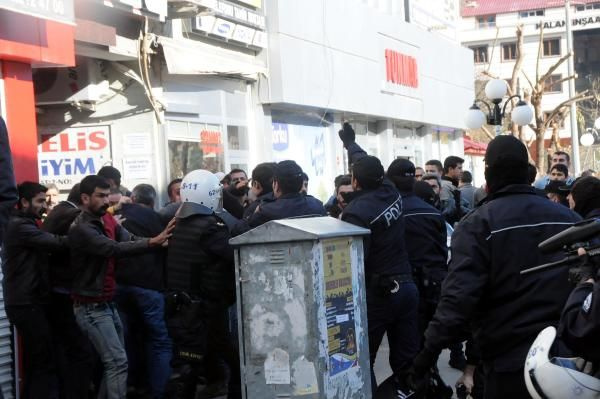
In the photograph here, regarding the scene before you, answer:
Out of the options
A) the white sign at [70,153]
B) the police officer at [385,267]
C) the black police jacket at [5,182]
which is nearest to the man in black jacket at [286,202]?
the police officer at [385,267]

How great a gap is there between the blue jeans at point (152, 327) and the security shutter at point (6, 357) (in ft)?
3.27

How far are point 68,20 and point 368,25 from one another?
512 inches

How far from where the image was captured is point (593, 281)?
Result: 3672mm

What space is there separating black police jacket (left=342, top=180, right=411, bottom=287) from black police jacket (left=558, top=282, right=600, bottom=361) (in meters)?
4.01

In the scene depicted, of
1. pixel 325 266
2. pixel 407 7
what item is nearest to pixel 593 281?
pixel 325 266

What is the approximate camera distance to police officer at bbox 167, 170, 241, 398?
7.29m

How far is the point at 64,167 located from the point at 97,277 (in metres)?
6.15

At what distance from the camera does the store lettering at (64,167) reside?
1376 cm

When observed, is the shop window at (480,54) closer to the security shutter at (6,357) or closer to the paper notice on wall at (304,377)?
the security shutter at (6,357)

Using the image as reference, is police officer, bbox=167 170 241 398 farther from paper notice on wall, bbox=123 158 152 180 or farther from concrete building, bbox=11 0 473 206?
paper notice on wall, bbox=123 158 152 180

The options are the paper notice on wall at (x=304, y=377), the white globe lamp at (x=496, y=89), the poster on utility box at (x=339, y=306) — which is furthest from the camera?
the white globe lamp at (x=496, y=89)

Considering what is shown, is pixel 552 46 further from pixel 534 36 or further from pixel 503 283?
pixel 503 283

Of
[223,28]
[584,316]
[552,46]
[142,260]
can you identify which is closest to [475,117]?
[223,28]

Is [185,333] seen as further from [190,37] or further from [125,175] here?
[190,37]
